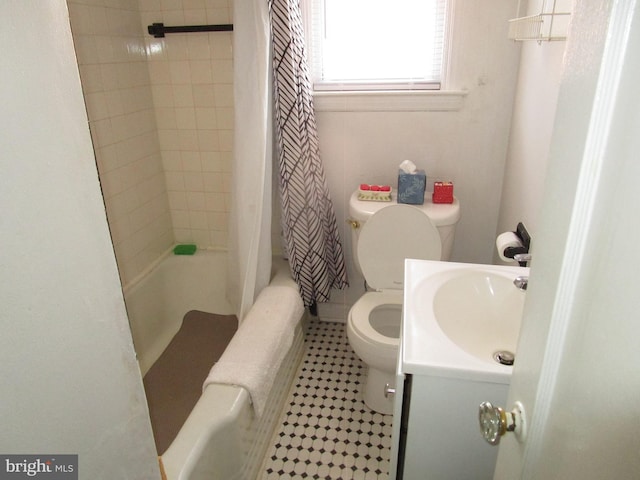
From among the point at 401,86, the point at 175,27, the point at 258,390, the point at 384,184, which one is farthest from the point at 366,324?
the point at 175,27

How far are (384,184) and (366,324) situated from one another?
28.8 inches

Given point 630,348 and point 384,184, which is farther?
point 384,184

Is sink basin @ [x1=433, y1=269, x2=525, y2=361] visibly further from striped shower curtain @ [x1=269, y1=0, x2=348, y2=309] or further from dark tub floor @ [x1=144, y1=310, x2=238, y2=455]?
dark tub floor @ [x1=144, y1=310, x2=238, y2=455]

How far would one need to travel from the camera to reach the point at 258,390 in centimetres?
151

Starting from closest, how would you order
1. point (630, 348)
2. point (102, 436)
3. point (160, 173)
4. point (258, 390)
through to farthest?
point (630, 348) < point (102, 436) < point (258, 390) < point (160, 173)

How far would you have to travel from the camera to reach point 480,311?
4.21ft

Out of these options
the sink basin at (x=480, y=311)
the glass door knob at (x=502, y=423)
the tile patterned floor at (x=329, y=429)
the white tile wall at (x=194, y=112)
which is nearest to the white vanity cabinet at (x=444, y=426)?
the sink basin at (x=480, y=311)

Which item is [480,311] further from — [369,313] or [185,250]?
[185,250]

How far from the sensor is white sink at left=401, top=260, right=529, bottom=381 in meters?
1.12

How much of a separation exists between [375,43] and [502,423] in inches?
71.0

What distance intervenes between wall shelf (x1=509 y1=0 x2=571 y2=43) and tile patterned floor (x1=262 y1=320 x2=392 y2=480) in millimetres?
1536

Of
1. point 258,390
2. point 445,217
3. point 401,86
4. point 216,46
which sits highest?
point 216,46

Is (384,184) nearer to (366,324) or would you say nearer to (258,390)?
(366,324)

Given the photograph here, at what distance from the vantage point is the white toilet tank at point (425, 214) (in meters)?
1.82
